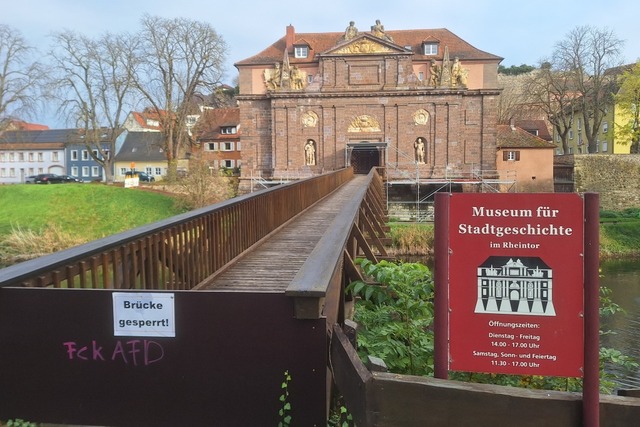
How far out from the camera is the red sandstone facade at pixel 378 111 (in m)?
41.7

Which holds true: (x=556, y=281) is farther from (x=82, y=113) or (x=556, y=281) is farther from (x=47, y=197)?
(x=82, y=113)

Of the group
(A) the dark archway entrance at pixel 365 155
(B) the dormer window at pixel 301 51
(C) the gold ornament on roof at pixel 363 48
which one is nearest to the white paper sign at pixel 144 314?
(A) the dark archway entrance at pixel 365 155

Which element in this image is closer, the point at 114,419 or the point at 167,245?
the point at 114,419

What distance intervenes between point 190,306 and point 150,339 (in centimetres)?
30

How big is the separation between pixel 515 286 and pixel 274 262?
494cm

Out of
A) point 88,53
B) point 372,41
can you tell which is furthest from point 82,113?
point 372,41

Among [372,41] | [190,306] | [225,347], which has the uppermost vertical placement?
[372,41]

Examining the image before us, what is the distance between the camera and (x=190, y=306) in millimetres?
3098

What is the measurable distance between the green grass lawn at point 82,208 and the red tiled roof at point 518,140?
2533cm

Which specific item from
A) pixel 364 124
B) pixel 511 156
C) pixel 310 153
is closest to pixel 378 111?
pixel 364 124

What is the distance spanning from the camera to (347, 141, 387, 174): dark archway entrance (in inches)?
1673

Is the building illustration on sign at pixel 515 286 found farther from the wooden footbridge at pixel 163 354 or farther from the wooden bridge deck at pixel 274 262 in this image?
the wooden bridge deck at pixel 274 262

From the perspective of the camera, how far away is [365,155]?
45.4 metres

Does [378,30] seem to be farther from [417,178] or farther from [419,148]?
[417,178]
